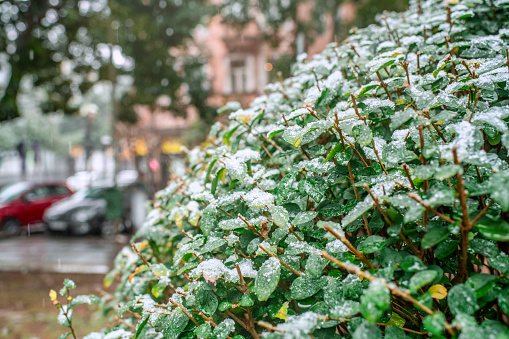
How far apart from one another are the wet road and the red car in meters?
Result: 0.51

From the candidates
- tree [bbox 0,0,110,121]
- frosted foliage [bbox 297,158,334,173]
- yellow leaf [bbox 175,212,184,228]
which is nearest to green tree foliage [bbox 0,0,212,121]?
tree [bbox 0,0,110,121]

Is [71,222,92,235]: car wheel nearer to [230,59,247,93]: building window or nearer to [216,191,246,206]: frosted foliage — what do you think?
[230,59,247,93]: building window

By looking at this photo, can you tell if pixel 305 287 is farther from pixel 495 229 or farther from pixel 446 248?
pixel 495 229

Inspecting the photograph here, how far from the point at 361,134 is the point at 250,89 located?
1726 cm

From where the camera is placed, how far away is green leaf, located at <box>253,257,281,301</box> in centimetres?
110

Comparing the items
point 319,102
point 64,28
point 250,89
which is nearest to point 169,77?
point 64,28

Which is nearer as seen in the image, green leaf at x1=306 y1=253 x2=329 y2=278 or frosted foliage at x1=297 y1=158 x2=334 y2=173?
green leaf at x1=306 y1=253 x2=329 y2=278

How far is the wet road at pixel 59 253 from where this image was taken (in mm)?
7227

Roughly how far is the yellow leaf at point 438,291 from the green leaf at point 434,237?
0.40 feet

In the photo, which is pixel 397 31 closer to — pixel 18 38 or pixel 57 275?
pixel 57 275

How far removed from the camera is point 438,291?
3.26ft

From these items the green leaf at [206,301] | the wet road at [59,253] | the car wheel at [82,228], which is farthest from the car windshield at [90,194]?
the green leaf at [206,301]

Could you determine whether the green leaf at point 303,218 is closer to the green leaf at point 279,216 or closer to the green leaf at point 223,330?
the green leaf at point 279,216

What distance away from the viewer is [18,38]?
7352 millimetres
